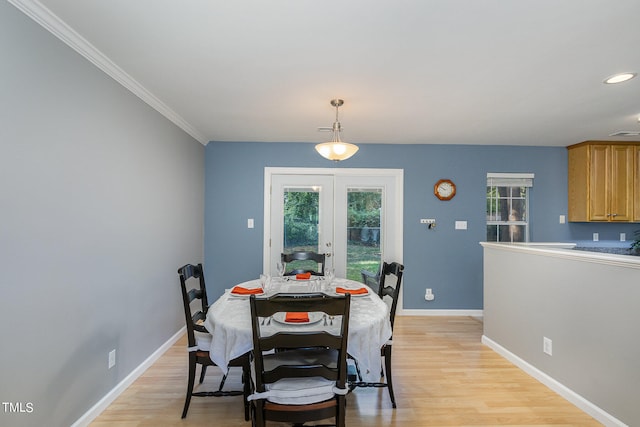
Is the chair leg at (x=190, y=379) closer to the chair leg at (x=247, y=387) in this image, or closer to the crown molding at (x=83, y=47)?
the chair leg at (x=247, y=387)

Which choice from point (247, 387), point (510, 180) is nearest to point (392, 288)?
point (247, 387)

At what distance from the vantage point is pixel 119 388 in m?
2.30

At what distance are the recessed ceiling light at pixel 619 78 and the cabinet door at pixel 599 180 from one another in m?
2.24

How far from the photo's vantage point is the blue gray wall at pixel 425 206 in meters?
4.23

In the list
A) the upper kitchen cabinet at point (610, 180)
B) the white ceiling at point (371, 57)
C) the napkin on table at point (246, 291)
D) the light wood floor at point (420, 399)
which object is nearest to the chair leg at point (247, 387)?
the light wood floor at point (420, 399)

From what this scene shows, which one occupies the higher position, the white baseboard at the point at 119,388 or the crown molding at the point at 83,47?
the crown molding at the point at 83,47

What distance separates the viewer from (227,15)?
162cm

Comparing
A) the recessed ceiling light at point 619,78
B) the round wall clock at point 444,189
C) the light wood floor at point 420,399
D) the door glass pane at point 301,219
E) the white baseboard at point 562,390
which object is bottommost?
the light wood floor at point 420,399

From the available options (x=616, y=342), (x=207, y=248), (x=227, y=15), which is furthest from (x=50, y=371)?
(x=616, y=342)

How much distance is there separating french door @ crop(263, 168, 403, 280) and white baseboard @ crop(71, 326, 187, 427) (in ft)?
5.56

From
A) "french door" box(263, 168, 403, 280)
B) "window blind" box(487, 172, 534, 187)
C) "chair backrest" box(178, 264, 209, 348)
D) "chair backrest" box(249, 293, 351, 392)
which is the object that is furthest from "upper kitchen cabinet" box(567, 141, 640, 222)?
"chair backrest" box(178, 264, 209, 348)

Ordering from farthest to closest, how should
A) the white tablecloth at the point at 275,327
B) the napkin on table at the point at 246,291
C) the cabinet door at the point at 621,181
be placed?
the cabinet door at the point at 621,181 < the napkin on table at the point at 246,291 < the white tablecloth at the point at 275,327

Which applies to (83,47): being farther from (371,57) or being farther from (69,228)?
(371,57)

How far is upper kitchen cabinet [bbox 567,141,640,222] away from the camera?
4.09 metres
